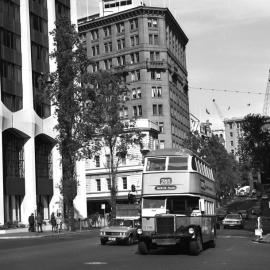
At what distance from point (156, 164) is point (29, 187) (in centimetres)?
3485

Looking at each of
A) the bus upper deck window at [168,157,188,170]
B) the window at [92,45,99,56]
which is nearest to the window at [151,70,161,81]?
the window at [92,45,99,56]

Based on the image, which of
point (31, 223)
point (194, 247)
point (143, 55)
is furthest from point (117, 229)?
point (143, 55)

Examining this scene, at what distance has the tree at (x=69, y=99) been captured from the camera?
48562 millimetres

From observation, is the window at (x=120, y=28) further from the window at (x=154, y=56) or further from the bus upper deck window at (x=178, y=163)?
the bus upper deck window at (x=178, y=163)

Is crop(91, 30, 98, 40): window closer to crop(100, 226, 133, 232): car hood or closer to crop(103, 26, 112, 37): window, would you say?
crop(103, 26, 112, 37): window

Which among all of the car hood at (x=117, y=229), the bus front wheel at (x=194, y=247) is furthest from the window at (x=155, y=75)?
the bus front wheel at (x=194, y=247)

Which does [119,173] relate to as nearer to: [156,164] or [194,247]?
[156,164]

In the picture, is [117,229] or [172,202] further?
[117,229]

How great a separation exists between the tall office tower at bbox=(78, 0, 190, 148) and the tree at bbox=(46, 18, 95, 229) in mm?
54246

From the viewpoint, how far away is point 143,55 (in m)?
107

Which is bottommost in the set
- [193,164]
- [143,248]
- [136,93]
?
[143,248]

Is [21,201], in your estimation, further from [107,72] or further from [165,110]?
[165,110]

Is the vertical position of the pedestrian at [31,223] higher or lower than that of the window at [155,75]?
lower

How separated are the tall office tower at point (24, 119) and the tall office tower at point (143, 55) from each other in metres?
44.9
